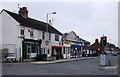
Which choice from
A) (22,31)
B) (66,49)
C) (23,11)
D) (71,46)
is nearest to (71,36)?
(71,46)

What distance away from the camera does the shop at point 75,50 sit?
48.2m

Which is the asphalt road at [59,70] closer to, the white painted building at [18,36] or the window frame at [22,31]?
the white painted building at [18,36]

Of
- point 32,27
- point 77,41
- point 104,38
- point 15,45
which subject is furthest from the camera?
point 77,41

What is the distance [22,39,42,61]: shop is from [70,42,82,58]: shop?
52.6 feet

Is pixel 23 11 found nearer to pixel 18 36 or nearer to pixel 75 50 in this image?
pixel 18 36

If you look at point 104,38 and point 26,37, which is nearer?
point 104,38

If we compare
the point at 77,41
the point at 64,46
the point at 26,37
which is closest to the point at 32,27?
the point at 26,37

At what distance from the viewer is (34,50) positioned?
32750 mm

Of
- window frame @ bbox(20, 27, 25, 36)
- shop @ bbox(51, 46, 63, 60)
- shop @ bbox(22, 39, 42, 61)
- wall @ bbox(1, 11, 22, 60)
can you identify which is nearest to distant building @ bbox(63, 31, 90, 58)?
shop @ bbox(51, 46, 63, 60)

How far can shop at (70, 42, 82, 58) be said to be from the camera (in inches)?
1896

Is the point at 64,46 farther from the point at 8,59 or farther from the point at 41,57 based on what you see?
the point at 8,59

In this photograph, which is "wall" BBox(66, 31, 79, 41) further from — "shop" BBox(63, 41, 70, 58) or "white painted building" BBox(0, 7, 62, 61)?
"white painted building" BBox(0, 7, 62, 61)

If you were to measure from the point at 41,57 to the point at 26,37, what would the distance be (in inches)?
187

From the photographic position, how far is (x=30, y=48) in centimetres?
3134
